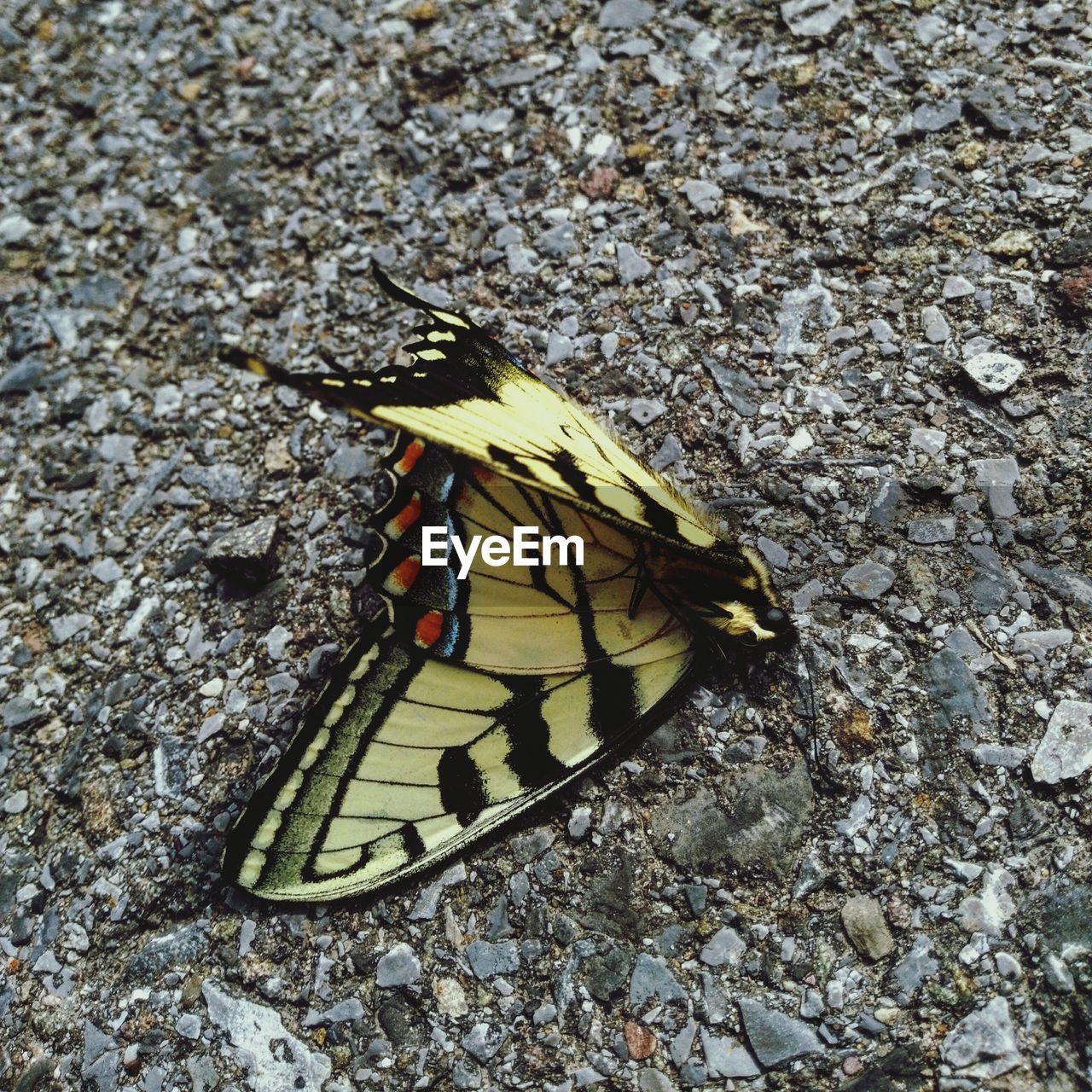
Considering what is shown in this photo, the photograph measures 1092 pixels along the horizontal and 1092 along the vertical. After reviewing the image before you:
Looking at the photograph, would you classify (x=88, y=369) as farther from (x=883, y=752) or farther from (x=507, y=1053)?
(x=883, y=752)

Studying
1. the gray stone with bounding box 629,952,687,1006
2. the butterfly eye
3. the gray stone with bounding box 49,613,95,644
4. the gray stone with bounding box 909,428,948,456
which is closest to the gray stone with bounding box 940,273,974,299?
the gray stone with bounding box 909,428,948,456

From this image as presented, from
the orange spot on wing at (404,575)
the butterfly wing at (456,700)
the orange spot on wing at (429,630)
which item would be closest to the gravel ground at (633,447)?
the butterfly wing at (456,700)

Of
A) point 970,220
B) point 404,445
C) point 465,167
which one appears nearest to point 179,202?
point 465,167

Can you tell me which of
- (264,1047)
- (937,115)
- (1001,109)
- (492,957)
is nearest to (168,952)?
(264,1047)

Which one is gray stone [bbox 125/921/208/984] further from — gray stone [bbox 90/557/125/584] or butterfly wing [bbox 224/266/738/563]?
butterfly wing [bbox 224/266/738/563]

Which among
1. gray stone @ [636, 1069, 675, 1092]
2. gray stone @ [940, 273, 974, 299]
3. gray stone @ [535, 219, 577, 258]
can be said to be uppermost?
gray stone @ [535, 219, 577, 258]

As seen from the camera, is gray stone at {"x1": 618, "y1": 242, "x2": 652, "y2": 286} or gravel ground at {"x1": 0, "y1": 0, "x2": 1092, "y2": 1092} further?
gray stone at {"x1": 618, "y1": 242, "x2": 652, "y2": 286}

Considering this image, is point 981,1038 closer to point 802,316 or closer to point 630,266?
point 802,316
